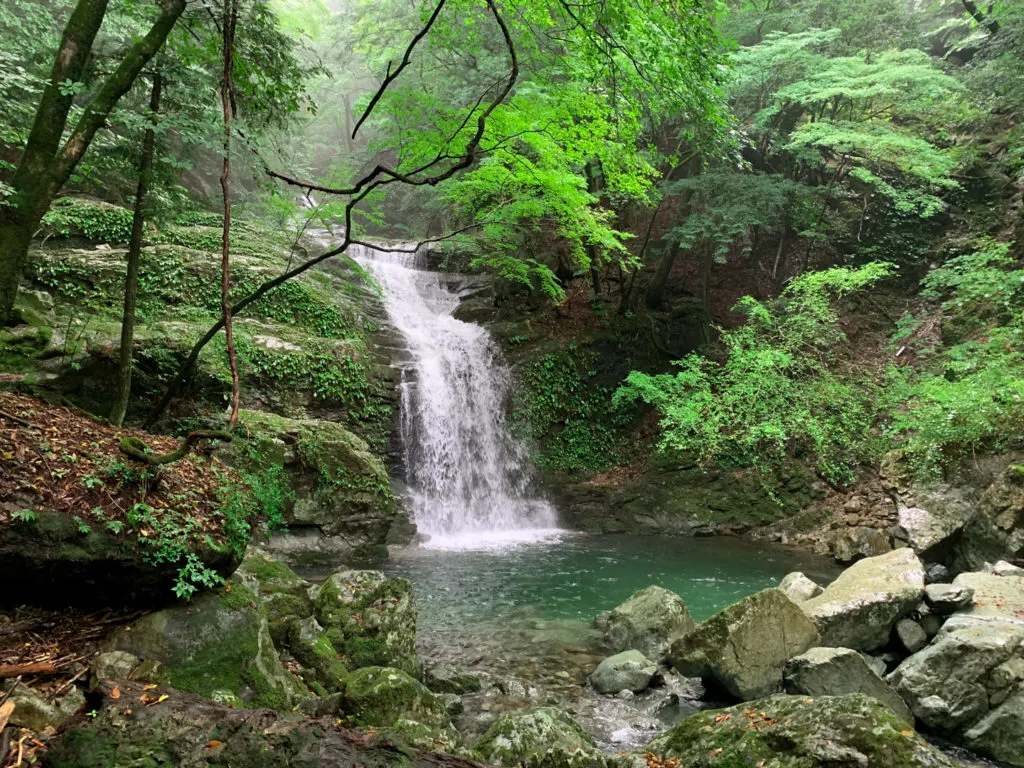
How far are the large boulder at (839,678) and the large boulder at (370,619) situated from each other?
3.40 metres

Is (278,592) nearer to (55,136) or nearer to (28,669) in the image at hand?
(28,669)

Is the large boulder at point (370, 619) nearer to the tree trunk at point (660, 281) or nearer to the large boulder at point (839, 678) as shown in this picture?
the large boulder at point (839, 678)

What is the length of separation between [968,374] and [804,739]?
10943 millimetres

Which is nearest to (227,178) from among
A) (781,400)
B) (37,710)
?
(37,710)

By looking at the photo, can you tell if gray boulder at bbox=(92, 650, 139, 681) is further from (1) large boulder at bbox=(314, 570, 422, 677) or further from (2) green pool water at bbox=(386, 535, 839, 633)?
(2) green pool water at bbox=(386, 535, 839, 633)

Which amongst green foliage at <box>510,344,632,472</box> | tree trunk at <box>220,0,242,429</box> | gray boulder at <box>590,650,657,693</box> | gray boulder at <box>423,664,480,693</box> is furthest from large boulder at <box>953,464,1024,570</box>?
tree trunk at <box>220,0,242,429</box>

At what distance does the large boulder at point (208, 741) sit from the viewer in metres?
2.00

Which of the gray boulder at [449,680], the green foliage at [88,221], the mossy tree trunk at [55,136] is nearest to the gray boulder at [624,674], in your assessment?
the gray boulder at [449,680]

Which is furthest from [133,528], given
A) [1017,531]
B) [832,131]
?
[832,131]

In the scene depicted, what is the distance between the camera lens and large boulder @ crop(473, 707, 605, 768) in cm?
356

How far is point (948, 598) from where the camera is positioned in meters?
5.41

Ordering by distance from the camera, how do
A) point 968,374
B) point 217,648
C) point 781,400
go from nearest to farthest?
point 217,648
point 968,374
point 781,400

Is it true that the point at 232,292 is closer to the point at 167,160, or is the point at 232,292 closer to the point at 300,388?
the point at 300,388

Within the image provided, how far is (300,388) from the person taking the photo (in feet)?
34.2
